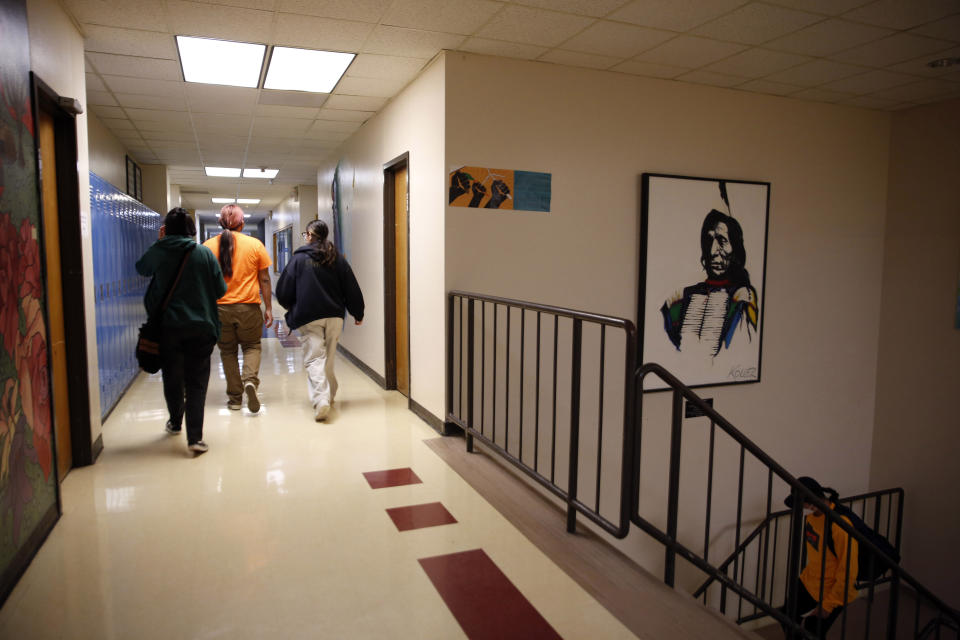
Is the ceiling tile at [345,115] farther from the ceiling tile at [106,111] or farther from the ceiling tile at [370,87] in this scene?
the ceiling tile at [106,111]

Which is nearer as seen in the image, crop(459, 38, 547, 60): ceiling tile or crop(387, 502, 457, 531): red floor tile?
crop(387, 502, 457, 531): red floor tile

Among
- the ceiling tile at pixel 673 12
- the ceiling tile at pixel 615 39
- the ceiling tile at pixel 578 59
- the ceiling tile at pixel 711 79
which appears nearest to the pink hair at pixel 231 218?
the ceiling tile at pixel 578 59

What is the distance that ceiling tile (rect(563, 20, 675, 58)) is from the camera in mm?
3709

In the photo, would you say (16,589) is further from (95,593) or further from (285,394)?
(285,394)

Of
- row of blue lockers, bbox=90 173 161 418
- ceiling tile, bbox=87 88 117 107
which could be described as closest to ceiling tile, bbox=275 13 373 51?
row of blue lockers, bbox=90 173 161 418

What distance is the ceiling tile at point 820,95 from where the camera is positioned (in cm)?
504

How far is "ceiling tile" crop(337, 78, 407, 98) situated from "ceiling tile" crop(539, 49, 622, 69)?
118 cm

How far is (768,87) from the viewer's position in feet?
16.2

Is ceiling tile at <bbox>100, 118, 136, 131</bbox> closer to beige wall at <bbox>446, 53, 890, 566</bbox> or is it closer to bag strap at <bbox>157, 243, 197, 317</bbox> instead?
bag strap at <bbox>157, 243, 197, 317</bbox>

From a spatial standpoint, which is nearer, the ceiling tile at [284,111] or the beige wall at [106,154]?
the beige wall at [106,154]

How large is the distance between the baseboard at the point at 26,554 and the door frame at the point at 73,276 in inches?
30.5

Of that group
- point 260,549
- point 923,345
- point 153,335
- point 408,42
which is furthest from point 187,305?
point 923,345

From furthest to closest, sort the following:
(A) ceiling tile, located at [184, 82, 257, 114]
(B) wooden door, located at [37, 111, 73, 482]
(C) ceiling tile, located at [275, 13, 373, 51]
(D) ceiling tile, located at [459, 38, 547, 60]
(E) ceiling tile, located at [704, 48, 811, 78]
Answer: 1. (A) ceiling tile, located at [184, 82, 257, 114]
2. (E) ceiling tile, located at [704, 48, 811, 78]
3. (D) ceiling tile, located at [459, 38, 547, 60]
4. (C) ceiling tile, located at [275, 13, 373, 51]
5. (B) wooden door, located at [37, 111, 73, 482]

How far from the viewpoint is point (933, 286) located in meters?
5.36
